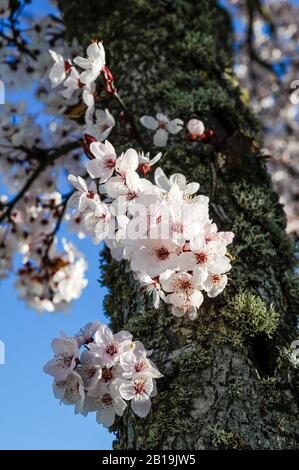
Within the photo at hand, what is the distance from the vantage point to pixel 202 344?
1.51m

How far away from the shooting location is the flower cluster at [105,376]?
4.56ft

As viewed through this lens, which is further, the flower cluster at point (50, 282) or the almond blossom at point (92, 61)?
the flower cluster at point (50, 282)

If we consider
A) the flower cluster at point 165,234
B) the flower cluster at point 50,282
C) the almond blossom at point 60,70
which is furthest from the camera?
the flower cluster at point 50,282

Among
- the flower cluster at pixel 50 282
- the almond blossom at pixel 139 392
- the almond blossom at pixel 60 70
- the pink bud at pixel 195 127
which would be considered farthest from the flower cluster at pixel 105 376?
the flower cluster at pixel 50 282

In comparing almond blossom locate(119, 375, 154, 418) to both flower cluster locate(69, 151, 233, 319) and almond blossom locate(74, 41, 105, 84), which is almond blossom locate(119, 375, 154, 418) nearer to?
flower cluster locate(69, 151, 233, 319)

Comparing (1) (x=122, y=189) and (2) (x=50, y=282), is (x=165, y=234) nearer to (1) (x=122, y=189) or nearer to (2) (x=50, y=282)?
(1) (x=122, y=189)

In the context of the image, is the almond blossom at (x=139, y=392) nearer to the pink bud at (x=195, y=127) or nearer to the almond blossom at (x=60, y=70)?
the pink bud at (x=195, y=127)

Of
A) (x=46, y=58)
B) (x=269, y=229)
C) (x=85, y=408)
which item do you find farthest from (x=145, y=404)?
(x=46, y=58)

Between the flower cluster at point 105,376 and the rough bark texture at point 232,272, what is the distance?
0.31ft

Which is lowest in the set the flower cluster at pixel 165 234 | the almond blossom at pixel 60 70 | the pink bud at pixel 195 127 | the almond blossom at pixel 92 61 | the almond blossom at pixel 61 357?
the almond blossom at pixel 61 357

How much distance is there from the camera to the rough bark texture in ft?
→ 4.55

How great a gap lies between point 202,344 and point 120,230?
38 centimetres

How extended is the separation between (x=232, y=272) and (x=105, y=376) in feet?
1.69
